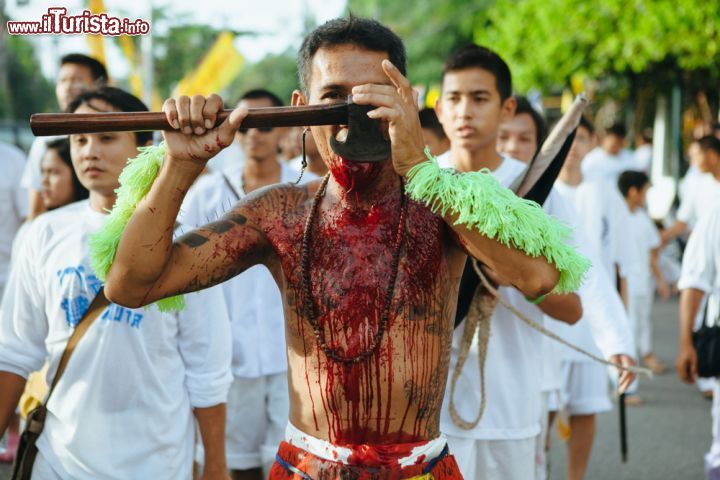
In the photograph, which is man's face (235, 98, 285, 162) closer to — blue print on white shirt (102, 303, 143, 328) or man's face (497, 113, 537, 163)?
man's face (497, 113, 537, 163)

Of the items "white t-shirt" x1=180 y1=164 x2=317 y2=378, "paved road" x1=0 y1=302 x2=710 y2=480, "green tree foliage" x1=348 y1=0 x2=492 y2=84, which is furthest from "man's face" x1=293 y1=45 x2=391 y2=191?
"green tree foliage" x1=348 y1=0 x2=492 y2=84

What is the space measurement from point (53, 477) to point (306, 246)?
148 cm

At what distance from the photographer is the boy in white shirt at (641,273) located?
8.84 metres

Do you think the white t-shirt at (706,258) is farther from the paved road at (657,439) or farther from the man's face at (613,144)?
the man's face at (613,144)

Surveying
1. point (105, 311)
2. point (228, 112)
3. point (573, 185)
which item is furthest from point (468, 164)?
point (573, 185)

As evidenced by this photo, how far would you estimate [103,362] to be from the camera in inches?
129

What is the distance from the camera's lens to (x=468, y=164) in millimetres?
4160

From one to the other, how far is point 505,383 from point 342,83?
1946 mm

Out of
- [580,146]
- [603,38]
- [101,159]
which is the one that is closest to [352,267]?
[101,159]

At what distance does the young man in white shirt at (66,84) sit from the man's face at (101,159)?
2.69 metres

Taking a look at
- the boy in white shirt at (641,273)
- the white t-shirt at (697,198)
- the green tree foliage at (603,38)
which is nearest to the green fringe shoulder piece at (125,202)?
the boy in white shirt at (641,273)

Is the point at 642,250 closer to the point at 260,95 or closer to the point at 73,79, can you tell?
the point at 260,95

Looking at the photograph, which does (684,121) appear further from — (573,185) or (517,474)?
(517,474)

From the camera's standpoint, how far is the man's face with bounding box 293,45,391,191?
7.68ft
